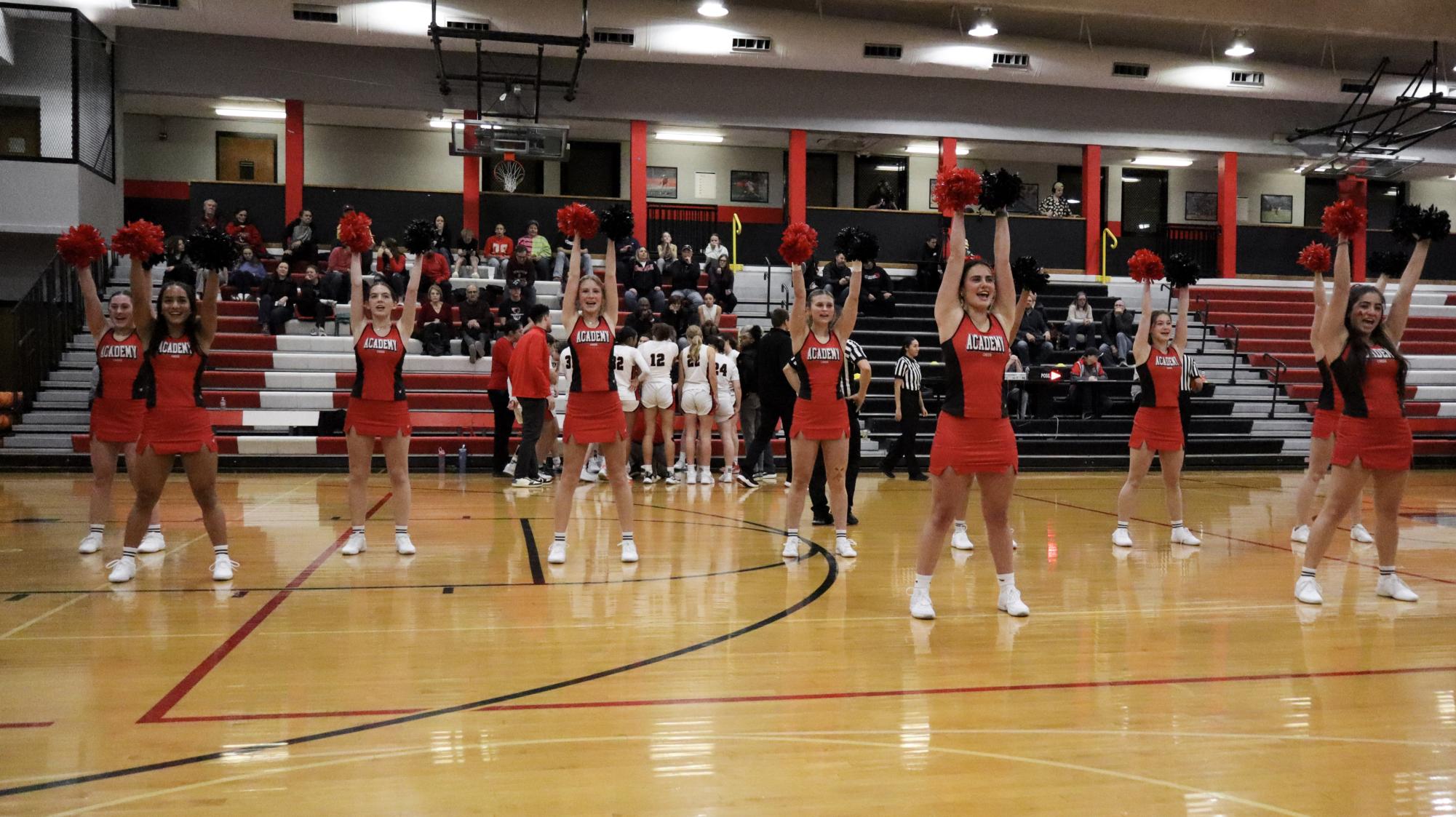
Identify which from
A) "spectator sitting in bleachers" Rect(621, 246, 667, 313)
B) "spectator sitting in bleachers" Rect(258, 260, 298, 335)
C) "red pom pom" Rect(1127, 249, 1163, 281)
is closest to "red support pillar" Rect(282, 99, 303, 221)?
"spectator sitting in bleachers" Rect(258, 260, 298, 335)

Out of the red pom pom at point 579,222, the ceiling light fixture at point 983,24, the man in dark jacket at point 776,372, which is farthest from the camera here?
the ceiling light fixture at point 983,24

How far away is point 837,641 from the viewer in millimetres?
4719

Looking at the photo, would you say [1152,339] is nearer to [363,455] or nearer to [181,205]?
[363,455]

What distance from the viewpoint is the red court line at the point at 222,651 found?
12.1 ft

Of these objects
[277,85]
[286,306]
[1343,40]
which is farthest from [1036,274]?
[1343,40]

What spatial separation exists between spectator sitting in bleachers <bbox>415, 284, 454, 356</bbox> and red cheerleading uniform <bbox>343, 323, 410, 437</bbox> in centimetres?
860

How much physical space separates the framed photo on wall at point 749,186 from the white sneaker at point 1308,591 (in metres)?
19.4

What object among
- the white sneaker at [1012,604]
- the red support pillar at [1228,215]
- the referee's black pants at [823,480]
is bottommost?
the white sneaker at [1012,604]

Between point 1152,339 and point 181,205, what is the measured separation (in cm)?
1947

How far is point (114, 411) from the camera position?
22.4ft

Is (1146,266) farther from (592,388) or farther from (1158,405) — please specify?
(592,388)

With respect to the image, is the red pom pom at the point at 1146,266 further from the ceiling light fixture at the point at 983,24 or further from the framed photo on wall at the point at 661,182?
the framed photo on wall at the point at 661,182

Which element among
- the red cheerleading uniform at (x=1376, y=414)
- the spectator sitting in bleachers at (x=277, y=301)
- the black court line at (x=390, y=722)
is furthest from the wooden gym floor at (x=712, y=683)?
the spectator sitting in bleachers at (x=277, y=301)

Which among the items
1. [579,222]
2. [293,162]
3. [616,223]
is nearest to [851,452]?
[616,223]
